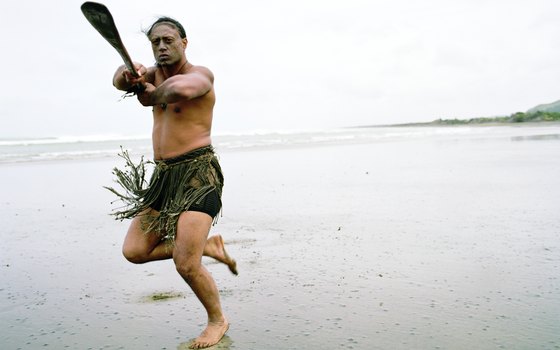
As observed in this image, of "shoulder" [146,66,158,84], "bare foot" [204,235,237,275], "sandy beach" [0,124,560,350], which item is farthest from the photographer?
"bare foot" [204,235,237,275]

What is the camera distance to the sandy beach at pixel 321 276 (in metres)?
3.45

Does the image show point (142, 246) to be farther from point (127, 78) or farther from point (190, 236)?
point (127, 78)

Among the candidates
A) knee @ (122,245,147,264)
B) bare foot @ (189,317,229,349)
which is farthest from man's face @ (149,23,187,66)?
bare foot @ (189,317,229,349)

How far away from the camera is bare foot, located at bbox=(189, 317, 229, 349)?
3.34 m

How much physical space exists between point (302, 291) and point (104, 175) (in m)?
10.6

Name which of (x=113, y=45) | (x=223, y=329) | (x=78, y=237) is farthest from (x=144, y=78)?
(x=78, y=237)

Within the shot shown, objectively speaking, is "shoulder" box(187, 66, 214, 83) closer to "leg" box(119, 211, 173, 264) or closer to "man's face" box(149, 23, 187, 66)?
"man's face" box(149, 23, 187, 66)

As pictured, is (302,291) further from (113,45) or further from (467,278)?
(113,45)

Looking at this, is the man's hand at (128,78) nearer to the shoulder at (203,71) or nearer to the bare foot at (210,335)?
the shoulder at (203,71)

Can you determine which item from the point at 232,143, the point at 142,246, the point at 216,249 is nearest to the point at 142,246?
the point at 142,246

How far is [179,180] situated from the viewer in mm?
3580

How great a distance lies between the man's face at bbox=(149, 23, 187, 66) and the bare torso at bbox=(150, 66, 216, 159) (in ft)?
0.48

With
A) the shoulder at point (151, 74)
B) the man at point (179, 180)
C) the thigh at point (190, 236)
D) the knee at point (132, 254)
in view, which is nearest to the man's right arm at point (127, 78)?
the man at point (179, 180)

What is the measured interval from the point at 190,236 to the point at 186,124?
0.75m
